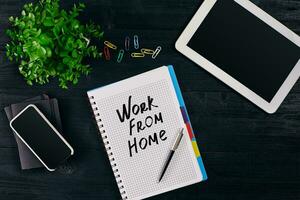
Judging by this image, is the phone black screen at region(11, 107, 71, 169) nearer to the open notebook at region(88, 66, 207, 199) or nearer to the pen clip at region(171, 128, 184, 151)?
the open notebook at region(88, 66, 207, 199)

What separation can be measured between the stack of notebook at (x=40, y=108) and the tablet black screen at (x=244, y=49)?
44 cm

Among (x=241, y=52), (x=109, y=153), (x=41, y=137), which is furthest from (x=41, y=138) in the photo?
(x=241, y=52)

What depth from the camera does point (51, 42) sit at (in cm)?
88

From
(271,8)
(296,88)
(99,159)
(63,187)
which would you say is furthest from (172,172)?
(271,8)

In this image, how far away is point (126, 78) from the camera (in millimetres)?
1047

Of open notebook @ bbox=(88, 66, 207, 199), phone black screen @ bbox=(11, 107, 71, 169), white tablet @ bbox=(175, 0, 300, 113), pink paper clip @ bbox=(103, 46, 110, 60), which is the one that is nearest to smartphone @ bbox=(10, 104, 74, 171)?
phone black screen @ bbox=(11, 107, 71, 169)

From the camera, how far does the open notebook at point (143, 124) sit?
104 centimetres

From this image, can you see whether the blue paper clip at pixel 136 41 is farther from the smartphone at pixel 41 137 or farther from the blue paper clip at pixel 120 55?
the smartphone at pixel 41 137

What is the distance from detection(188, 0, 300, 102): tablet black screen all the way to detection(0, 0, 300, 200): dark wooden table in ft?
0.17

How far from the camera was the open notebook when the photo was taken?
1.04 meters

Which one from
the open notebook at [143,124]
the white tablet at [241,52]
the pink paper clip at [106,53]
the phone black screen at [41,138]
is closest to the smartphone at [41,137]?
the phone black screen at [41,138]

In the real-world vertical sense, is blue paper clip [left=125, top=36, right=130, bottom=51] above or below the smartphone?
above

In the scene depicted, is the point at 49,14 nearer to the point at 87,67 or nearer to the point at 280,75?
the point at 87,67

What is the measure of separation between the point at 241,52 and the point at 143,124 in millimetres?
354
